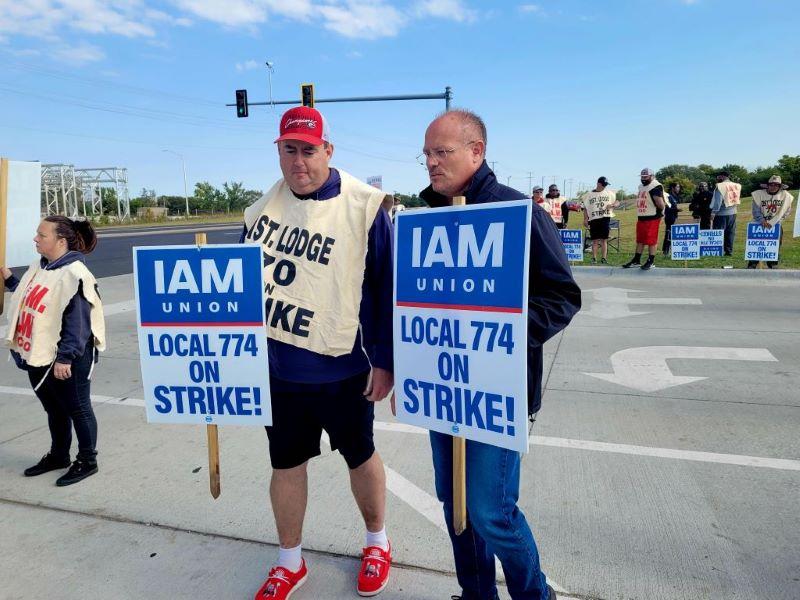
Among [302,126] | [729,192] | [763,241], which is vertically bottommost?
[763,241]

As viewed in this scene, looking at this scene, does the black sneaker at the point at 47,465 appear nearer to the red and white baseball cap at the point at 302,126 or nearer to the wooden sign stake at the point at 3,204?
the wooden sign stake at the point at 3,204

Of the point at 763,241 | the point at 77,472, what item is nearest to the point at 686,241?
the point at 763,241

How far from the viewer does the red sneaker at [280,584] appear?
247 cm

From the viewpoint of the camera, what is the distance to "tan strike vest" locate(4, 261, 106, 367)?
11.4 ft

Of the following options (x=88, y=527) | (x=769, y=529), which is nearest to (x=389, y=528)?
(x=88, y=527)

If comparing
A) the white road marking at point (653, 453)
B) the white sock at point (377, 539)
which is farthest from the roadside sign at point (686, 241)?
the white sock at point (377, 539)

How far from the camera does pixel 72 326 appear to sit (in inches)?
139

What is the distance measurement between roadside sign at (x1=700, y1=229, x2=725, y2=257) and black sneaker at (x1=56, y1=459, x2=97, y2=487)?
12889 mm

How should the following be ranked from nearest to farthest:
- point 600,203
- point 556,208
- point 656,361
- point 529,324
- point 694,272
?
1. point 529,324
2. point 656,361
3. point 694,272
4. point 600,203
5. point 556,208

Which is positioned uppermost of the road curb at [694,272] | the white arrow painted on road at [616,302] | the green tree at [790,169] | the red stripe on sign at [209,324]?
the green tree at [790,169]

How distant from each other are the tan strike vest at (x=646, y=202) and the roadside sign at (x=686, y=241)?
4.12 feet

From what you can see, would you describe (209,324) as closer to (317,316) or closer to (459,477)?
(317,316)

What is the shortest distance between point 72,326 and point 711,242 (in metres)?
13.1

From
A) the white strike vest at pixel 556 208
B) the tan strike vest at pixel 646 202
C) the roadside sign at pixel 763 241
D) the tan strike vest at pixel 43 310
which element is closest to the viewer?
the tan strike vest at pixel 43 310
